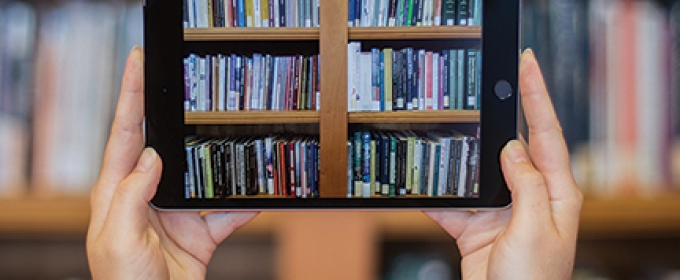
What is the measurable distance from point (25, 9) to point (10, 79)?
0.11 meters

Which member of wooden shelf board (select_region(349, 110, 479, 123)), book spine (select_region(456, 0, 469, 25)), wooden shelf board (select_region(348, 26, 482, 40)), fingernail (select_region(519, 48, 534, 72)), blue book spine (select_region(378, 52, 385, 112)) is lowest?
wooden shelf board (select_region(349, 110, 479, 123))

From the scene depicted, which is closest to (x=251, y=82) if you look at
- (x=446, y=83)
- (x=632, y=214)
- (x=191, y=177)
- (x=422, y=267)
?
(x=191, y=177)

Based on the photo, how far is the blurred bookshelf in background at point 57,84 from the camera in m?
0.76

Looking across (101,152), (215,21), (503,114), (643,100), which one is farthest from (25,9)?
(643,100)

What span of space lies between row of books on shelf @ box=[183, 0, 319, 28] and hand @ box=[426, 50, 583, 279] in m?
0.27

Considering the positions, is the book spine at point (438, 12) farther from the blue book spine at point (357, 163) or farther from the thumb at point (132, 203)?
the thumb at point (132, 203)

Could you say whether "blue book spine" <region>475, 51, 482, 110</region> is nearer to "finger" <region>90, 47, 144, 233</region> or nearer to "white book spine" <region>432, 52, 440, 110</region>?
"white book spine" <region>432, 52, 440, 110</region>

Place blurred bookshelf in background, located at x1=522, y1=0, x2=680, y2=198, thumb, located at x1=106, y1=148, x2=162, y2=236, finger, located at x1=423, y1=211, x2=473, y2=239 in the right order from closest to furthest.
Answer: thumb, located at x1=106, y1=148, x2=162, y2=236 < finger, located at x1=423, y1=211, x2=473, y2=239 < blurred bookshelf in background, located at x1=522, y1=0, x2=680, y2=198

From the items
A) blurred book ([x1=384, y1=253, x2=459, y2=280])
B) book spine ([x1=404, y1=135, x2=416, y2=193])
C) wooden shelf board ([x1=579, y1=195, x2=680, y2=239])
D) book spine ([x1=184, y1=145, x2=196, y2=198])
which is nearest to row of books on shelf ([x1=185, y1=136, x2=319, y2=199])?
book spine ([x1=184, y1=145, x2=196, y2=198])

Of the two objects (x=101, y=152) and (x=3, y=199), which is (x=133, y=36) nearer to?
(x=101, y=152)

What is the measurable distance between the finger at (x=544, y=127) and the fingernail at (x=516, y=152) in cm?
2

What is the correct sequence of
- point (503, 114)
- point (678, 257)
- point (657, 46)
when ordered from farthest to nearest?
point (678, 257), point (657, 46), point (503, 114)

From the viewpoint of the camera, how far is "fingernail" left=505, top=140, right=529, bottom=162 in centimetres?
56

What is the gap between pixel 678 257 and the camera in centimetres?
87
